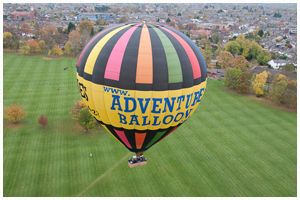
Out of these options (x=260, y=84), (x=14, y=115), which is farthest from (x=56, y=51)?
(x=260, y=84)

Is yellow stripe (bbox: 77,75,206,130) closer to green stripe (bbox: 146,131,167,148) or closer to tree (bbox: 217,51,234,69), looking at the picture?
green stripe (bbox: 146,131,167,148)

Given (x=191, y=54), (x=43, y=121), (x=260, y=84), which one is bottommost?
(x=43, y=121)

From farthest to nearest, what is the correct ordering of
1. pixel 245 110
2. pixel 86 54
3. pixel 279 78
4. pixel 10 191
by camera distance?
pixel 279 78 → pixel 245 110 → pixel 10 191 → pixel 86 54

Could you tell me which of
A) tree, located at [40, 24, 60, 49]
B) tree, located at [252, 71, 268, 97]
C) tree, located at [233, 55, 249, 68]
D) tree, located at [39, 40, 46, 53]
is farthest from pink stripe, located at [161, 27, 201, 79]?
tree, located at [40, 24, 60, 49]

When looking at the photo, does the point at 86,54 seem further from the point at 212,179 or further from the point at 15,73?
the point at 15,73

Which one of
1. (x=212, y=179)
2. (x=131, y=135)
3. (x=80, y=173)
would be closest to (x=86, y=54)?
(x=131, y=135)

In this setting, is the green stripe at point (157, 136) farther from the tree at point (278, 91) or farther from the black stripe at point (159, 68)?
the tree at point (278, 91)

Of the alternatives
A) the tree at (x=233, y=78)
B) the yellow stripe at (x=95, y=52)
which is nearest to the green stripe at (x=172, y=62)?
the yellow stripe at (x=95, y=52)

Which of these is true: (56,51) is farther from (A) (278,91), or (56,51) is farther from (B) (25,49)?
(A) (278,91)
